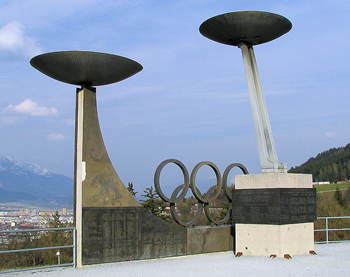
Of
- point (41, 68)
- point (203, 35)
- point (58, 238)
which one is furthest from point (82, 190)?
point (58, 238)

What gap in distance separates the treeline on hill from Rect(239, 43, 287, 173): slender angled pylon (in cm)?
6739

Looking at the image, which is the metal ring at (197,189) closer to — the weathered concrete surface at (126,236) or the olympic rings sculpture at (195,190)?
the olympic rings sculpture at (195,190)

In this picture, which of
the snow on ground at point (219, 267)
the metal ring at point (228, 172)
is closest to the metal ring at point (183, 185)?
the metal ring at point (228, 172)

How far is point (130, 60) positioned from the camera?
9.66m

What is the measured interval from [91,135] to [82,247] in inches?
86.1

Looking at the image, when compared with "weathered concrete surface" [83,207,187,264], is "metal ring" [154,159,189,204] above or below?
above

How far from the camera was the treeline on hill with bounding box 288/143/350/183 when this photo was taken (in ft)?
268

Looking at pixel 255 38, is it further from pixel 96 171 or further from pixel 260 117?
pixel 96 171

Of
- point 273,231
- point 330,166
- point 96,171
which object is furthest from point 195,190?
point 330,166

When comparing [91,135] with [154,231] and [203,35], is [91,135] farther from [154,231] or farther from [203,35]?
[203,35]

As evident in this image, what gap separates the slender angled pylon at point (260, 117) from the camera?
1055cm

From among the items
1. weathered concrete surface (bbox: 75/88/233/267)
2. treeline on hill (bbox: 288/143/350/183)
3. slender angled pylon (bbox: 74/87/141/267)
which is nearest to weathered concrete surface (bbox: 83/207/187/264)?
weathered concrete surface (bbox: 75/88/233/267)

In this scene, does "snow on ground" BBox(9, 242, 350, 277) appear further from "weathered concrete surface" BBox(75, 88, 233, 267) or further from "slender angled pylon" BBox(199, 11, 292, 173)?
"slender angled pylon" BBox(199, 11, 292, 173)

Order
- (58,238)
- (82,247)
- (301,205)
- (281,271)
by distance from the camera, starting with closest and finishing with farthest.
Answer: (281,271) → (82,247) → (301,205) → (58,238)
